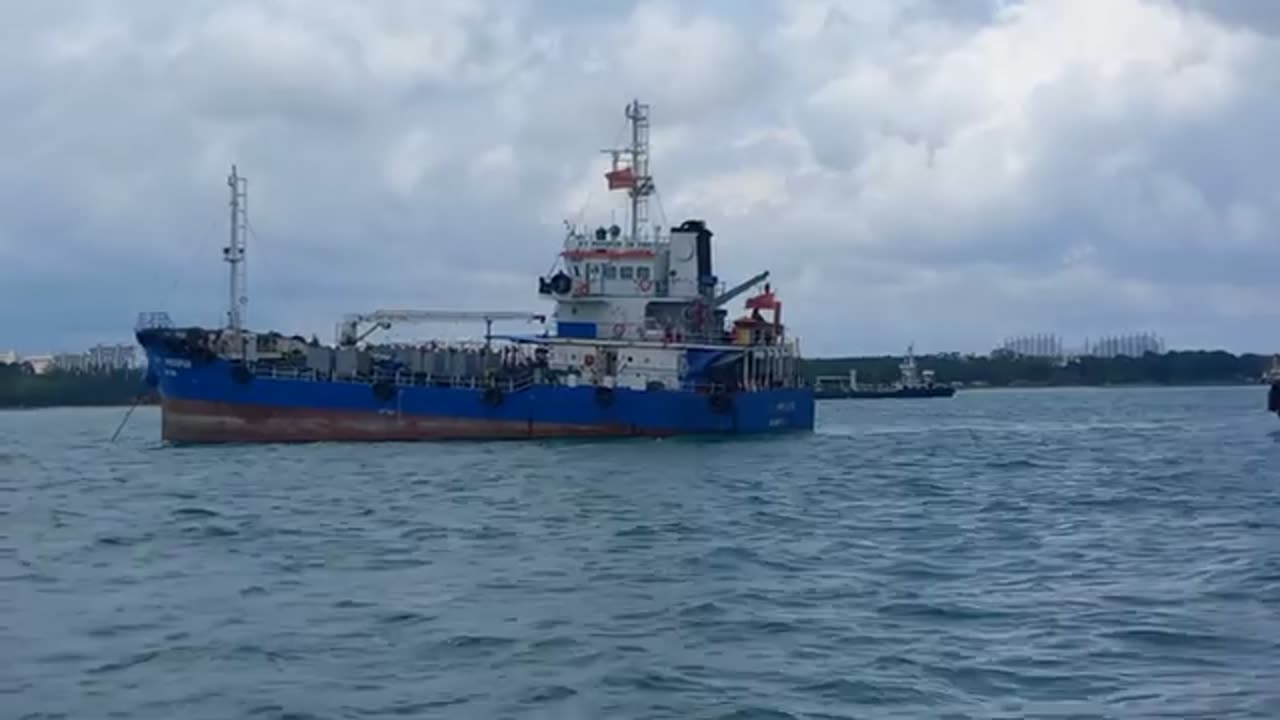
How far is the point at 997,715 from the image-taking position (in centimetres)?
1156

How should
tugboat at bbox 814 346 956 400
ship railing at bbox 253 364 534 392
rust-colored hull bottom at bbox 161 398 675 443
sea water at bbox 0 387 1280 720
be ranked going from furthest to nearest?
tugboat at bbox 814 346 956 400
ship railing at bbox 253 364 534 392
rust-colored hull bottom at bbox 161 398 675 443
sea water at bbox 0 387 1280 720

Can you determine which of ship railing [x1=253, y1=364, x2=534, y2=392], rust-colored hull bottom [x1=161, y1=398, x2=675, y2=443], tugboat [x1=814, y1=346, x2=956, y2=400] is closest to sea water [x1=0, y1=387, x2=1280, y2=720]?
rust-colored hull bottom [x1=161, y1=398, x2=675, y2=443]

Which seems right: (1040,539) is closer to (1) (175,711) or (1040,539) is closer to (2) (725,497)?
(2) (725,497)

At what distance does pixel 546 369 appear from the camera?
155 ft

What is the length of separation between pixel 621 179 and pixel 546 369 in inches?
264

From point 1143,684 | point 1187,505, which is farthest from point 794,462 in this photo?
point 1143,684

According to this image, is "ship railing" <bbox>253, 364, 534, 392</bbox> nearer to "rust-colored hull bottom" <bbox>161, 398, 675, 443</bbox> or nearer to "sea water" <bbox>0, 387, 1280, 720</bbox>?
"rust-colored hull bottom" <bbox>161, 398, 675, 443</bbox>

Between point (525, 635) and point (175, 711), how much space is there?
3.73 meters

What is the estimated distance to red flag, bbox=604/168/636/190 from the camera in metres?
49.7

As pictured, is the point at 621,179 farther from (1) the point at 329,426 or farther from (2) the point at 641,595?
(2) the point at 641,595

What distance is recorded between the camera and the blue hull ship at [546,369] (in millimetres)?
44531

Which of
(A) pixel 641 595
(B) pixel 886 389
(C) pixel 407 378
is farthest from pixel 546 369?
(B) pixel 886 389

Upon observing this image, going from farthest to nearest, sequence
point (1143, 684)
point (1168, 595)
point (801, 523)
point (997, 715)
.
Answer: point (801, 523) → point (1168, 595) → point (1143, 684) → point (997, 715)

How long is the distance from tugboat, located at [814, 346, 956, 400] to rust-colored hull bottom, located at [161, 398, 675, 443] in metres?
88.3
